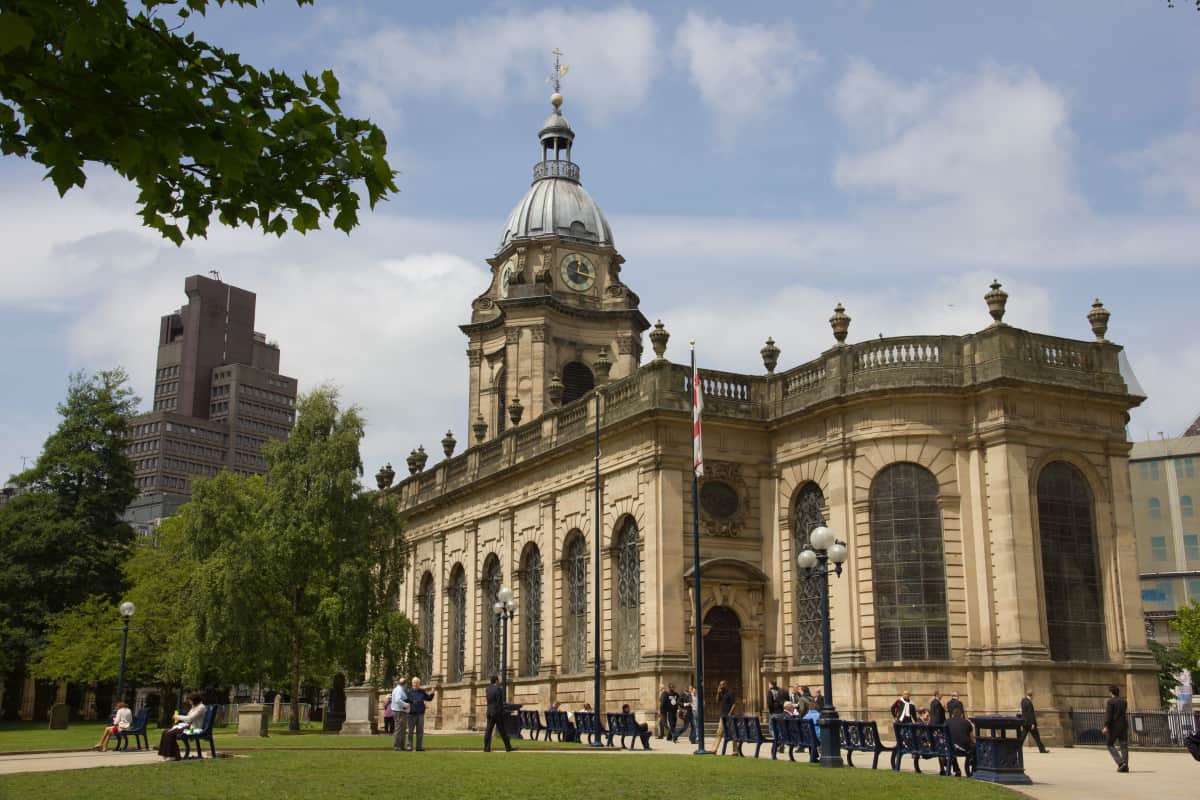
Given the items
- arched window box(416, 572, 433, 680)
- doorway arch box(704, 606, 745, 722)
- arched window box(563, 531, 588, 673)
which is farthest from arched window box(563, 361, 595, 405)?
doorway arch box(704, 606, 745, 722)

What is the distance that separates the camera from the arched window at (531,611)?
47.1 meters

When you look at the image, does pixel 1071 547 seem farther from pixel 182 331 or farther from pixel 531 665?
pixel 182 331

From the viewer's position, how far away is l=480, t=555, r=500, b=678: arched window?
164 ft

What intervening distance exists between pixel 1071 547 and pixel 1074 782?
16.5 meters

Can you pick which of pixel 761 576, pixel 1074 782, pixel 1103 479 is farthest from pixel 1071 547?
pixel 1074 782

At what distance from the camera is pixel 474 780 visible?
17016mm

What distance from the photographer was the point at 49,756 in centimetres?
2633

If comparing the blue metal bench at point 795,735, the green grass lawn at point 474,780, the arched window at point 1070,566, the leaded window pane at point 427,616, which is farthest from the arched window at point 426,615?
the green grass lawn at point 474,780

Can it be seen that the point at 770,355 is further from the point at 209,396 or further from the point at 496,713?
the point at 209,396

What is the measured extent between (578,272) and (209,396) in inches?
4598

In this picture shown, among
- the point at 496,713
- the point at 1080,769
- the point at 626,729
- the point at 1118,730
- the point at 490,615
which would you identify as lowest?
the point at 1080,769

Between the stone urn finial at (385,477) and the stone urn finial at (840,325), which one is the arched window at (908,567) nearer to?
the stone urn finial at (840,325)

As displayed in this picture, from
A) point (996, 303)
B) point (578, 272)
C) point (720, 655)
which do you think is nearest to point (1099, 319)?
point (996, 303)

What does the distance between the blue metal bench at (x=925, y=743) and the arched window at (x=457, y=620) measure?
3383cm
